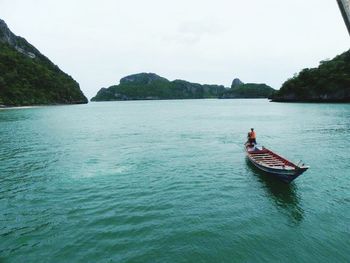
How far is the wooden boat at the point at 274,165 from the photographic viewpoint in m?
21.6

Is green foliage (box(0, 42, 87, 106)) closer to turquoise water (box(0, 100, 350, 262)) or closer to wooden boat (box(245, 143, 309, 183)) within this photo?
turquoise water (box(0, 100, 350, 262))

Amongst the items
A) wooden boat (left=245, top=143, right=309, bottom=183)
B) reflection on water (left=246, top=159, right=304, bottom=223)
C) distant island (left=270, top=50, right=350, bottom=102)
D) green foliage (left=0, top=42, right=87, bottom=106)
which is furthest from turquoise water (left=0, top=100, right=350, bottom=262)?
green foliage (left=0, top=42, right=87, bottom=106)

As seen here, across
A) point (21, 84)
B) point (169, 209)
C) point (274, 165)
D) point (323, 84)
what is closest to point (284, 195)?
point (274, 165)

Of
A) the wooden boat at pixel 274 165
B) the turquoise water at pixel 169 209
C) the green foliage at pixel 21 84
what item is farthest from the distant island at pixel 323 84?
the green foliage at pixel 21 84

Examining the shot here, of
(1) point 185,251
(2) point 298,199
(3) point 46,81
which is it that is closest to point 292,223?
(2) point 298,199

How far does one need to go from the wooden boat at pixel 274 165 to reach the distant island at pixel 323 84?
472ft

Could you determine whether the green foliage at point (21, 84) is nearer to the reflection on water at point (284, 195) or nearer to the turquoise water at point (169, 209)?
the turquoise water at point (169, 209)

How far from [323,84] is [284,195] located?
6490 inches

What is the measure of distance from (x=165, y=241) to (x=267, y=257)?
4.98 meters

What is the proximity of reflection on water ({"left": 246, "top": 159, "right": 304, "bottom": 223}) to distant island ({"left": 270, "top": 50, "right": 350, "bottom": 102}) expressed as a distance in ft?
494

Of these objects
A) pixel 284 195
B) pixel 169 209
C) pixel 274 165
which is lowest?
pixel 284 195

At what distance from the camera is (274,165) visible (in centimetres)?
2567

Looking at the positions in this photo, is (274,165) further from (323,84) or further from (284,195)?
(323,84)

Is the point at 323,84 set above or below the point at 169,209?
above
